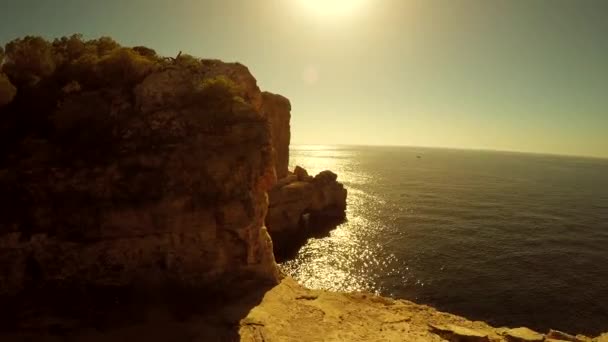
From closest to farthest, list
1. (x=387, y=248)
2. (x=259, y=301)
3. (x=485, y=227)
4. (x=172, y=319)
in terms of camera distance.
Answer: (x=172, y=319)
(x=259, y=301)
(x=387, y=248)
(x=485, y=227)

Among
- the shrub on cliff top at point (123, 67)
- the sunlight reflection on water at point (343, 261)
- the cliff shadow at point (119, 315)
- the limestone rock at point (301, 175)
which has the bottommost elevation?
the sunlight reflection on water at point (343, 261)

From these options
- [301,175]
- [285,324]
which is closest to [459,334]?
[285,324]

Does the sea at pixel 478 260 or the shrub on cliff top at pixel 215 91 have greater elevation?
the shrub on cliff top at pixel 215 91

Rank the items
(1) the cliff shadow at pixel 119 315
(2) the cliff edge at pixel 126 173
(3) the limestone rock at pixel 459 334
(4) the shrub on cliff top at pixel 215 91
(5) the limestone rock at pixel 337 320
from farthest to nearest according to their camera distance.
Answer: (4) the shrub on cliff top at pixel 215 91 → (3) the limestone rock at pixel 459 334 → (5) the limestone rock at pixel 337 320 → (2) the cliff edge at pixel 126 173 → (1) the cliff shadow at pixel 119 315

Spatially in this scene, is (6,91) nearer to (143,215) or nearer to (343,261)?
(143,215)

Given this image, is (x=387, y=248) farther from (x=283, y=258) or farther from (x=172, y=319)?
(x=172, y=319)

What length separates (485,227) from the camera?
64.0 meters

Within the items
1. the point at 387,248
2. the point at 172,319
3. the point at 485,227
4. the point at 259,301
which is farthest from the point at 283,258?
the point at 485,227

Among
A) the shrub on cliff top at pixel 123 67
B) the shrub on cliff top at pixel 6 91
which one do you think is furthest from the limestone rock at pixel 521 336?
the shrub on cliff top at pixel 6 91

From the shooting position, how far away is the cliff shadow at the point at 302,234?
4942cm

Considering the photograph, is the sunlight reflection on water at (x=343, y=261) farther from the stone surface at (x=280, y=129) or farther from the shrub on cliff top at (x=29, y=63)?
the shrub on cliff top at (x=29, y=63)

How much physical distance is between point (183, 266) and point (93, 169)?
8221 millimetres

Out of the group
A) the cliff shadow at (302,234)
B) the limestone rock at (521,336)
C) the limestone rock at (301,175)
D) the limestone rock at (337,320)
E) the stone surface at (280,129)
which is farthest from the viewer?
the limestone rock at (301,175)

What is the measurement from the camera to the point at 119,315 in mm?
19703
